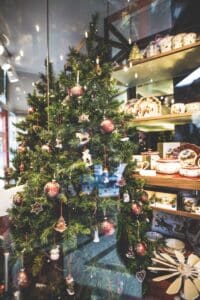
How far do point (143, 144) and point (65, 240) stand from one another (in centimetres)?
106

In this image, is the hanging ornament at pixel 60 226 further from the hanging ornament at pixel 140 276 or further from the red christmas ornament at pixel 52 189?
the hanging ornament at pixel 140 276

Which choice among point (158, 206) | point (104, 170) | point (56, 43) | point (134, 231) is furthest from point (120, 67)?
point (134, 231)

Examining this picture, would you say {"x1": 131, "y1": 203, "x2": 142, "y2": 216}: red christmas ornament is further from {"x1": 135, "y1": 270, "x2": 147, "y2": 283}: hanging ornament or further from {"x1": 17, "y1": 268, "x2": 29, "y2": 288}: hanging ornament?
{"x1": 17, "y1": 268, "x2": 29, "y2": 288}: hanging ornament

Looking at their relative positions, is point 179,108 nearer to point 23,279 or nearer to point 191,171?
point 191,171

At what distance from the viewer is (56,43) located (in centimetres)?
217

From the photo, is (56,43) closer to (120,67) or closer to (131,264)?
(120,67)

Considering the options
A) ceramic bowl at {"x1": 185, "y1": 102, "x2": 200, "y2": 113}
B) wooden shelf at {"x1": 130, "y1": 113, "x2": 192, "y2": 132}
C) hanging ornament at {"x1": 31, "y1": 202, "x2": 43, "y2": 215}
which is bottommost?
hanging ornament at {"x1": 31, "y1": 202, "x2": 43, "y2": 215}

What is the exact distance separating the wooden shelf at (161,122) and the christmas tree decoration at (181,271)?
0.90m

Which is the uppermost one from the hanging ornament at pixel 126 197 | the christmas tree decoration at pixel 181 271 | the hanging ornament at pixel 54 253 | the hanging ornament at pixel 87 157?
the hanging ornament at pixel 87 157

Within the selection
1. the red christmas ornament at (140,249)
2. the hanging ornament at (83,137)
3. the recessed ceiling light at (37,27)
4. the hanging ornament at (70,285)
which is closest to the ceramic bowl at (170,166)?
the red christmas ornament at (140,249)

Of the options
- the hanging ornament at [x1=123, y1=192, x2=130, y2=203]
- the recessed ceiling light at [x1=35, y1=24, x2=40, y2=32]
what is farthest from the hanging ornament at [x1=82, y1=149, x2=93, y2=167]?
the recessed ceiling light at [x1=35, y1=24, x2=40, y2=32]

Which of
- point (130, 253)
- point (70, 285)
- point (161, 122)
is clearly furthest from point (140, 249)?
point (161, 122)

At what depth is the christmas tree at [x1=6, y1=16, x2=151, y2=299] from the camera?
44.7 inches

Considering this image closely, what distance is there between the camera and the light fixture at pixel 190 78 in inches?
64.6
